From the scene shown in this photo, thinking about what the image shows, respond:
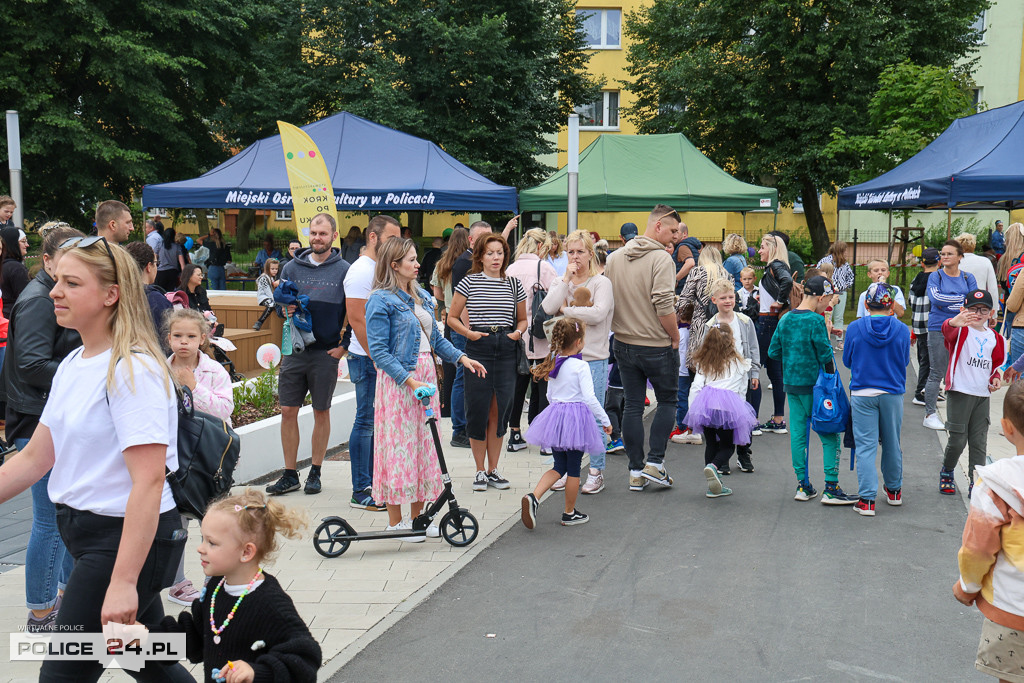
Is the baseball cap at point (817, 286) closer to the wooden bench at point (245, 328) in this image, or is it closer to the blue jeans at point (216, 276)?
the wooden bench at point (245, 328)

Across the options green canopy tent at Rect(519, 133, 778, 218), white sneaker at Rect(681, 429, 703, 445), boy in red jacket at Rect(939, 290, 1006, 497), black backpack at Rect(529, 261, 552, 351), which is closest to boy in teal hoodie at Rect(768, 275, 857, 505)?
boy in red jacket at Rect(939, 290, 1006, 497)

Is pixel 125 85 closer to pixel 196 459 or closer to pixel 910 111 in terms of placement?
pixel 910 111

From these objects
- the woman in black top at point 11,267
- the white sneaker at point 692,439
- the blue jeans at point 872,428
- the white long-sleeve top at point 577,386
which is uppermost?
the woman in black top at point 11,267

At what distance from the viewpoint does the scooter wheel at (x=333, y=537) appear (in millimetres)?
5711

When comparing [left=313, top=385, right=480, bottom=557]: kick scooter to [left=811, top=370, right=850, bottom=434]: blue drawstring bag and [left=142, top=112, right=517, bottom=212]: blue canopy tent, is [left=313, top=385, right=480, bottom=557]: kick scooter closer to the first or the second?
[left=811, top=370, right=850, bottom=434]: blue drawstring bag

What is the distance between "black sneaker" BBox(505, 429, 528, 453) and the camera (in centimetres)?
902

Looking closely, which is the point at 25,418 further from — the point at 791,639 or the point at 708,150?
the point at 708,150

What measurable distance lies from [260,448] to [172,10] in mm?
20611

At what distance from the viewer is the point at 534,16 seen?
1086 inches

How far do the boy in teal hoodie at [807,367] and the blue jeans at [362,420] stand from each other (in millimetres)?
3049

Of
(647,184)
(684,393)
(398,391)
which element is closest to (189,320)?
(398,391)

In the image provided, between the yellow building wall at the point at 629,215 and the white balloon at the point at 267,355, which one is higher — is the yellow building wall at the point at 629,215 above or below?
above

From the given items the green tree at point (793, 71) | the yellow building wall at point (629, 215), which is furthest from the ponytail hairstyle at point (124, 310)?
the yellow building wall at point (629, 215)

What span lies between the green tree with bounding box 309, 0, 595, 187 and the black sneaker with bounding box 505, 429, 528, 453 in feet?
57.6
